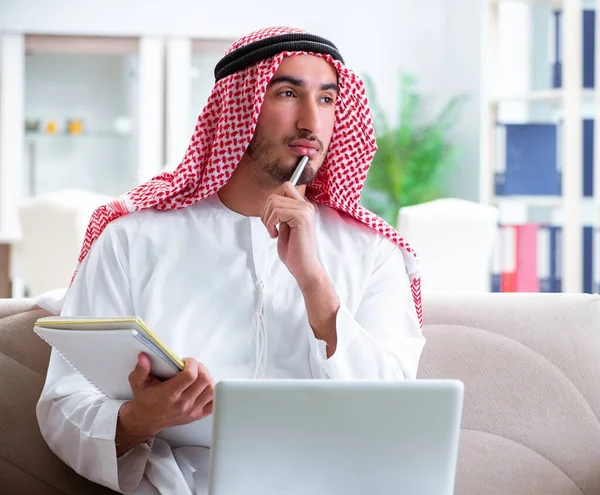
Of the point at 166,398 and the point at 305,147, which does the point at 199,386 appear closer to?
the point at 166,398

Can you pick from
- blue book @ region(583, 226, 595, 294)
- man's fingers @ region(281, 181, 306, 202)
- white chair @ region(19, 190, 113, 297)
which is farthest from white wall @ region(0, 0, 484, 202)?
man's fingers @ region(281, 181, 306, 202)

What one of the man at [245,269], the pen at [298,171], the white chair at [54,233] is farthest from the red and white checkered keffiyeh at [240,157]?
the white chair at [54,233]

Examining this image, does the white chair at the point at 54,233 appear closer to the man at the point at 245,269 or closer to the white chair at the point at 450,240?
the white chair at the point at 450,240

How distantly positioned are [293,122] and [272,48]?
16 centimetres

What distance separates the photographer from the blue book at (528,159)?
16.5 ft

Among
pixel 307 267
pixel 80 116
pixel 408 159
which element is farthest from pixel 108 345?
pixel 80 116

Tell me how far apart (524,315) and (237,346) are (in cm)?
66

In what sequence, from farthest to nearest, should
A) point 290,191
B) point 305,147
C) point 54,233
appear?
point 54,233 < point 305,147 < point 290,191

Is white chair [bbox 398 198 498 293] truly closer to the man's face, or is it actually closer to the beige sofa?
the beige sofa

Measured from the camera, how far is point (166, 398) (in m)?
1.44

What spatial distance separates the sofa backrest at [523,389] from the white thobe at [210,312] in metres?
0.17

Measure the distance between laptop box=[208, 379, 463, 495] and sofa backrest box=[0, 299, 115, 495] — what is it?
29.1 inches

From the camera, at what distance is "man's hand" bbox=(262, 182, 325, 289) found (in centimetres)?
174

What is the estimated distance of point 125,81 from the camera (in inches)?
292
